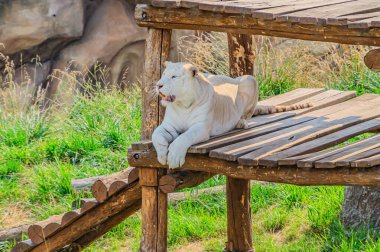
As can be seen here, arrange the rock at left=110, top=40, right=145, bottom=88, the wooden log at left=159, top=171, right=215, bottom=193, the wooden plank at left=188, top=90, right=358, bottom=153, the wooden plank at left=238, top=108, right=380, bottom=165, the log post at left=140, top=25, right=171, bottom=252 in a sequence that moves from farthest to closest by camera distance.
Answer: the rock at left=110, top=40, right=145, bottom=88 → the log post at left=140, top=25, right=171, bottom=252 → the wooden log at left=159, top=171, right=215, bottom=193 → the wooden plank at left=188, top=90, right=358, bottom=153 → the wooden plank at left=238, top=108, right=380, bottom=165

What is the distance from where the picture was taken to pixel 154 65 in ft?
16.9

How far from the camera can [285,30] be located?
4.58m

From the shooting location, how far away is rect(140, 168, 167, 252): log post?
506cm

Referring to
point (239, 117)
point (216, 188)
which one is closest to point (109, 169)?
point (216, 188)

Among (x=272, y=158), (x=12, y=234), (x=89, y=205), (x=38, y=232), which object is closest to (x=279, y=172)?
(x=272, y=158)

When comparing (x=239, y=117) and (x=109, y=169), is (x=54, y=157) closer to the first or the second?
(x=109, y=169)

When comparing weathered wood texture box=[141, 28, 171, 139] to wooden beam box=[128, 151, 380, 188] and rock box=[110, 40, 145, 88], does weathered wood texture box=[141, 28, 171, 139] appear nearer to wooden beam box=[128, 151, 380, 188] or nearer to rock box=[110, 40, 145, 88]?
wooden beam box=[128, 151, 380, 188]

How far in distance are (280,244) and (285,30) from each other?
8.01ft

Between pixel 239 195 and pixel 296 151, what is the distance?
1.66m

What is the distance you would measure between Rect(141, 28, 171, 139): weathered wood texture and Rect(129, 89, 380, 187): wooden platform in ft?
1.19

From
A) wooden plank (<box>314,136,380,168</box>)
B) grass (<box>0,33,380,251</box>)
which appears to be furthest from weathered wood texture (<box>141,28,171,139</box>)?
grass (<box>0,33,380,251</box>)

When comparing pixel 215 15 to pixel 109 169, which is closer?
pixel 215 15

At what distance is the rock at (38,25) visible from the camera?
10.7 metres

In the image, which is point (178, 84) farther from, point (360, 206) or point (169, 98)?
point (360, 206)
